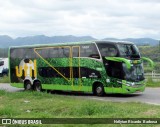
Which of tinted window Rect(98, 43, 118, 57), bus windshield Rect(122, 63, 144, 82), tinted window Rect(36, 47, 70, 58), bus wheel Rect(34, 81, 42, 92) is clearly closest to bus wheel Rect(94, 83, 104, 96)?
bus windshield Rect(122, 63, 144, 82)

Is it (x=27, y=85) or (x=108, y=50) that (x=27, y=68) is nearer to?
(x=27, y=85)

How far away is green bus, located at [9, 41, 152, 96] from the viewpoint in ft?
68.7

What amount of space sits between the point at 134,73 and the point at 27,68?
7.65 meters

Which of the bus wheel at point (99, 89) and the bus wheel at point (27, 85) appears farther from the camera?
the bus wheel at point (27, 85)

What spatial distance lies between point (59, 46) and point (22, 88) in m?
5.64

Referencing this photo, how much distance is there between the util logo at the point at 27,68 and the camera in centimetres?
2477

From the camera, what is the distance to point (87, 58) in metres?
21.8

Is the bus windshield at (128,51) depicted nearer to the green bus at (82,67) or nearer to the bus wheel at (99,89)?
the green bus at (82,67)

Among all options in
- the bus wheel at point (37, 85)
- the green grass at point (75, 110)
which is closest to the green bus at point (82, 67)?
the bus wheel at point (37, 85)

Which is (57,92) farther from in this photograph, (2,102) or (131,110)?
(131,110)

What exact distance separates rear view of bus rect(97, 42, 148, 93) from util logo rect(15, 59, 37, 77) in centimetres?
542

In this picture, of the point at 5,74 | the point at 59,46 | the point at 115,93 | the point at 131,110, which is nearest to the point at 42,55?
the point at 59,46

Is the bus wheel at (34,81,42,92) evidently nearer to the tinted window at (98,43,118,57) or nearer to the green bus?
the green bus

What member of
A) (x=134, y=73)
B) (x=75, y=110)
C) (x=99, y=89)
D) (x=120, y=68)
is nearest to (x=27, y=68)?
(x=99, y=89)
